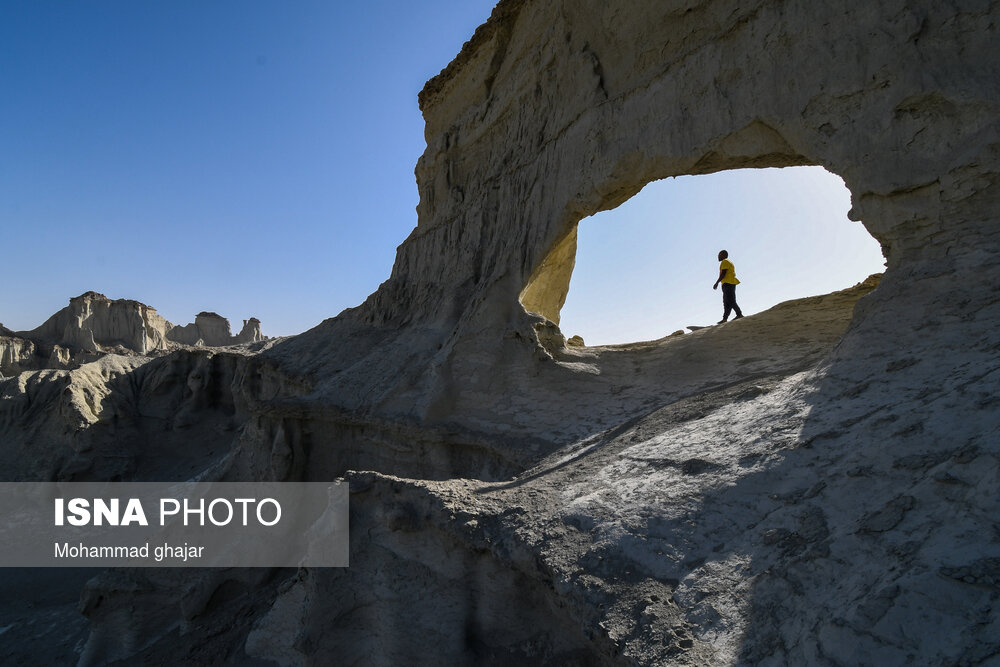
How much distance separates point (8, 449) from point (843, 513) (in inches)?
849

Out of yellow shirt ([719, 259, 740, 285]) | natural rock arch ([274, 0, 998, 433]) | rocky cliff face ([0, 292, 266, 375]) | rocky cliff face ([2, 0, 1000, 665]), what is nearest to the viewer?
rocky cliff face ([2, 0, 1000, 665])

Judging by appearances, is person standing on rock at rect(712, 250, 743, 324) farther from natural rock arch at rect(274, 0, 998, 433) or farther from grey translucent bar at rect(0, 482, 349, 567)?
grey translucent bar at rect(0, 482, 349, 567)

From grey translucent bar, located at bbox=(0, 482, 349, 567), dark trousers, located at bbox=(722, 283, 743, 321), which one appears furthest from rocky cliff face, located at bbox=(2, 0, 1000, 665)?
dark trousers, located at bbox=(722, 283, 743, 321)

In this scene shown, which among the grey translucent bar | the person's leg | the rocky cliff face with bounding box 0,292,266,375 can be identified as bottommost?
the grey translucent bar

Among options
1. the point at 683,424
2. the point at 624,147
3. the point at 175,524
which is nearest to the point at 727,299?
the point at 624,147

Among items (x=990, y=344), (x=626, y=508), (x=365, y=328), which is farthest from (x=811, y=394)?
(x=365, y=328)

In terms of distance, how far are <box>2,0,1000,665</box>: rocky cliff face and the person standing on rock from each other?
1174mm

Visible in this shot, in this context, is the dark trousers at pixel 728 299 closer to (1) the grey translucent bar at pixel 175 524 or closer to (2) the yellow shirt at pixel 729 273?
(2) the yellow shirt at pixel 729 273

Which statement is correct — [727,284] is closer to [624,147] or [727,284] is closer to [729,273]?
[729,273]

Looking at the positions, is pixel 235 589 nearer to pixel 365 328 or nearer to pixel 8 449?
pixel 365 328

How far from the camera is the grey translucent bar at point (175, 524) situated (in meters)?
7.84

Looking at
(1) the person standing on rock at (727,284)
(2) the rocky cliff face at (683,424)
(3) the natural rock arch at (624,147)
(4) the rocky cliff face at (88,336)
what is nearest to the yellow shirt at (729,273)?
(1) the person standing on rock at (727,284)

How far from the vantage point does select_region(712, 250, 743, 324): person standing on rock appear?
7840 mm

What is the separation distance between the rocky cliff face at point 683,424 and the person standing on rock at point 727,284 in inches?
46.2
